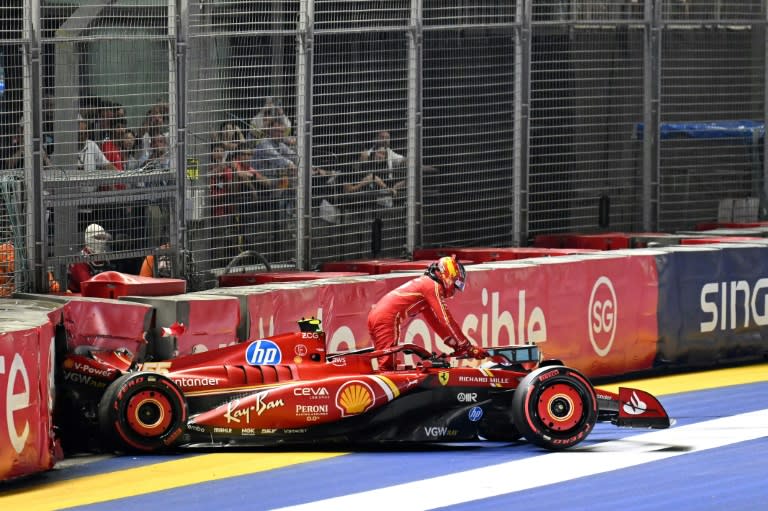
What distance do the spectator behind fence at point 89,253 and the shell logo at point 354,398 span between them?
364 cm

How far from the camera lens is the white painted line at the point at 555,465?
433 inches

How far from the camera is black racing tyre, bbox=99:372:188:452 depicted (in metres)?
12.3

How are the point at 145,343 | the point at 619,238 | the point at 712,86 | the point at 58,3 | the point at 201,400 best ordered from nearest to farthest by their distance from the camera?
the point at 201,400
the point at 145,343
the point at 58,3
the point at 619,238
the point at 712,86

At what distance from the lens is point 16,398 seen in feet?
36.8

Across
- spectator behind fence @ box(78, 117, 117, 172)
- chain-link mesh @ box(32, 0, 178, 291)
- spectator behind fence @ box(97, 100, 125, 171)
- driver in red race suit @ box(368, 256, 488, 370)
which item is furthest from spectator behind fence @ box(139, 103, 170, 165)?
driver in red race suit @ box(368, 256, 488, 370)

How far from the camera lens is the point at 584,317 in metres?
16.7

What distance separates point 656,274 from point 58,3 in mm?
6725

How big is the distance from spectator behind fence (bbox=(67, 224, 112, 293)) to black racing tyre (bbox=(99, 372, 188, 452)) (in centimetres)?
304

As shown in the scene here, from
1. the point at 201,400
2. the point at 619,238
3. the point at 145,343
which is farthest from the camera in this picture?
the point at 619,238

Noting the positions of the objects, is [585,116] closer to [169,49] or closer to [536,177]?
[536,177]

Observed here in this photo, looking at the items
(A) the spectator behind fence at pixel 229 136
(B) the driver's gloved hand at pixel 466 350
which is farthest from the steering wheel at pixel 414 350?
(A) the spectator behind fence at pixel 229 136

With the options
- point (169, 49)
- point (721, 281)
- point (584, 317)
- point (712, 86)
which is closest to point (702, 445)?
point (584, 317)

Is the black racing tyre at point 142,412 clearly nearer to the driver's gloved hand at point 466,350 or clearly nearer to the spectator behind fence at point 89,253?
the driver's gloved hand at point 466,350

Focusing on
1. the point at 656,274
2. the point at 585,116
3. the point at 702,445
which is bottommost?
the point at 702,445
